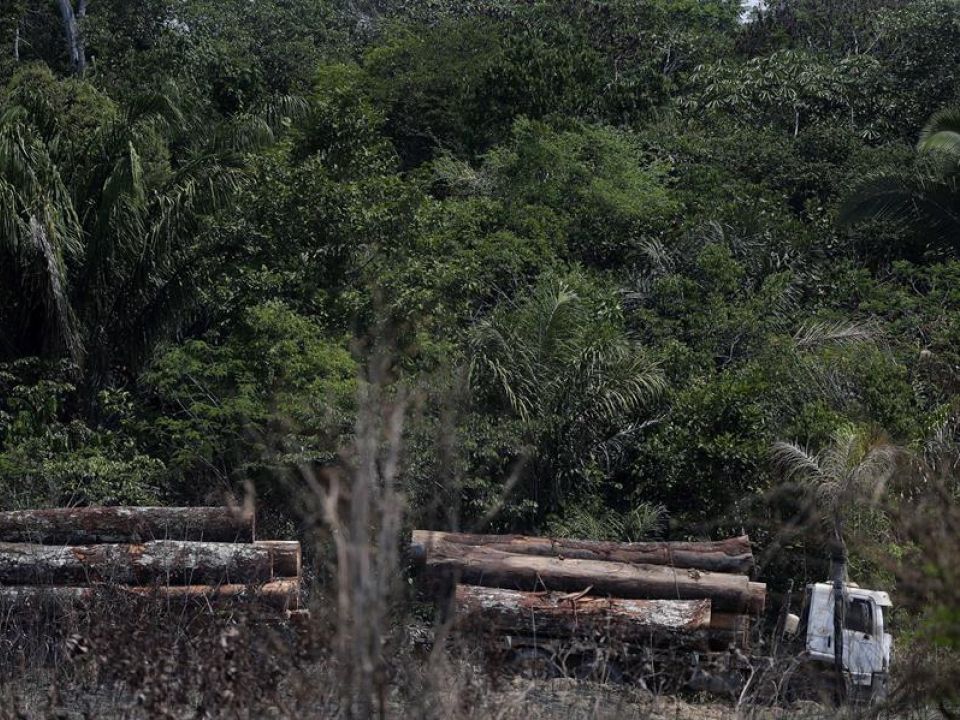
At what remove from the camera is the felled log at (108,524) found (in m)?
13.3

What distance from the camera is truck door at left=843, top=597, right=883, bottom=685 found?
1302cm

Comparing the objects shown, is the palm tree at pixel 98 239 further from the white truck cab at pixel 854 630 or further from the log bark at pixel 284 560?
the white truck cab at pixel 854 630

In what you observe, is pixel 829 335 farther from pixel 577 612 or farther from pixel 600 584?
pixel 577 612

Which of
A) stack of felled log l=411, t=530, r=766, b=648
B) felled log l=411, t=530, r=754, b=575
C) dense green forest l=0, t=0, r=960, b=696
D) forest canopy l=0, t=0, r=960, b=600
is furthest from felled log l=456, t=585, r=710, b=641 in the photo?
forest canopy l=0, t=0, r=960, b=600

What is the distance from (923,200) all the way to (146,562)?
14494mm

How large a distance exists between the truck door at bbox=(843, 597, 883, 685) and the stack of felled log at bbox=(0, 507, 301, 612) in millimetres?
5157

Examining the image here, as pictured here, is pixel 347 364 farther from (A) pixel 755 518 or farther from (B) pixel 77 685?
(B) pixel 77 685

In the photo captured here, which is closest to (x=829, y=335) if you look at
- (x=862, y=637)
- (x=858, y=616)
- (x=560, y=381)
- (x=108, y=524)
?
(x=560, y=381)

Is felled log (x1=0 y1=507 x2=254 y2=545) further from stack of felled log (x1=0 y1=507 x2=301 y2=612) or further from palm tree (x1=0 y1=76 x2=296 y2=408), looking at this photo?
palm tree (x1=0 y1=76 x2=296 y2=408)

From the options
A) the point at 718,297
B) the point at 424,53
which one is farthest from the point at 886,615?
the point at 424,53

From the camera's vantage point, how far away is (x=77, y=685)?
8.50 metres

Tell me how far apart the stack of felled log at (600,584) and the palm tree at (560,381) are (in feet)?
10.7

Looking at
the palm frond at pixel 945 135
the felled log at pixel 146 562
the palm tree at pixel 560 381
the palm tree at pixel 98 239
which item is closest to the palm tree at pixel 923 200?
the palm frond at pixel 945 135

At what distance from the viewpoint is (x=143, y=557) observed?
12.7 m
